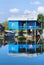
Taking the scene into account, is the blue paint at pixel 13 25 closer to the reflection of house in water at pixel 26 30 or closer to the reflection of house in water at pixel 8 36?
the reflection of house in water at pixel 26 30

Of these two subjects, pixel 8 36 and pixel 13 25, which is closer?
pixel 13 25

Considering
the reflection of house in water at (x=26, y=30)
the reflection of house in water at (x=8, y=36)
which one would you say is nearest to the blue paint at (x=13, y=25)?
the reflection of house in water at (x=26, y=30)

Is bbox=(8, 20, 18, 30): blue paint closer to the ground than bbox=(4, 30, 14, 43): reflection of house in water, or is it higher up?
higher up

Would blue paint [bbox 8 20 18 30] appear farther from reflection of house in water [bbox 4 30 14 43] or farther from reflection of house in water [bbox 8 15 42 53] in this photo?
reflection of house in water [bbox 4 30 14 43]

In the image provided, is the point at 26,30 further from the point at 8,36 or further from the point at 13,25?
the point at 8,36

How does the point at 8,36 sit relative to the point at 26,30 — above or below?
below

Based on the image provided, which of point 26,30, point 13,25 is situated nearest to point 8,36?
point 13,25

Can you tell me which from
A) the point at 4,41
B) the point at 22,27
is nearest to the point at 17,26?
the point at 22,27

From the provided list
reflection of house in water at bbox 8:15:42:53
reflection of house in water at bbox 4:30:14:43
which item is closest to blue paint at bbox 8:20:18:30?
reflection of house in water at bbox 8:15:42:53

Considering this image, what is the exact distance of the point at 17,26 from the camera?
534cm

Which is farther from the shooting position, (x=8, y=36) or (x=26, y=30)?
(x=8, y=36)

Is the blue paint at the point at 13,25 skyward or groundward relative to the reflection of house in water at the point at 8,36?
skyward

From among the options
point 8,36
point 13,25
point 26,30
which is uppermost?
point 13,25

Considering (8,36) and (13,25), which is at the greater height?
(13,25)
